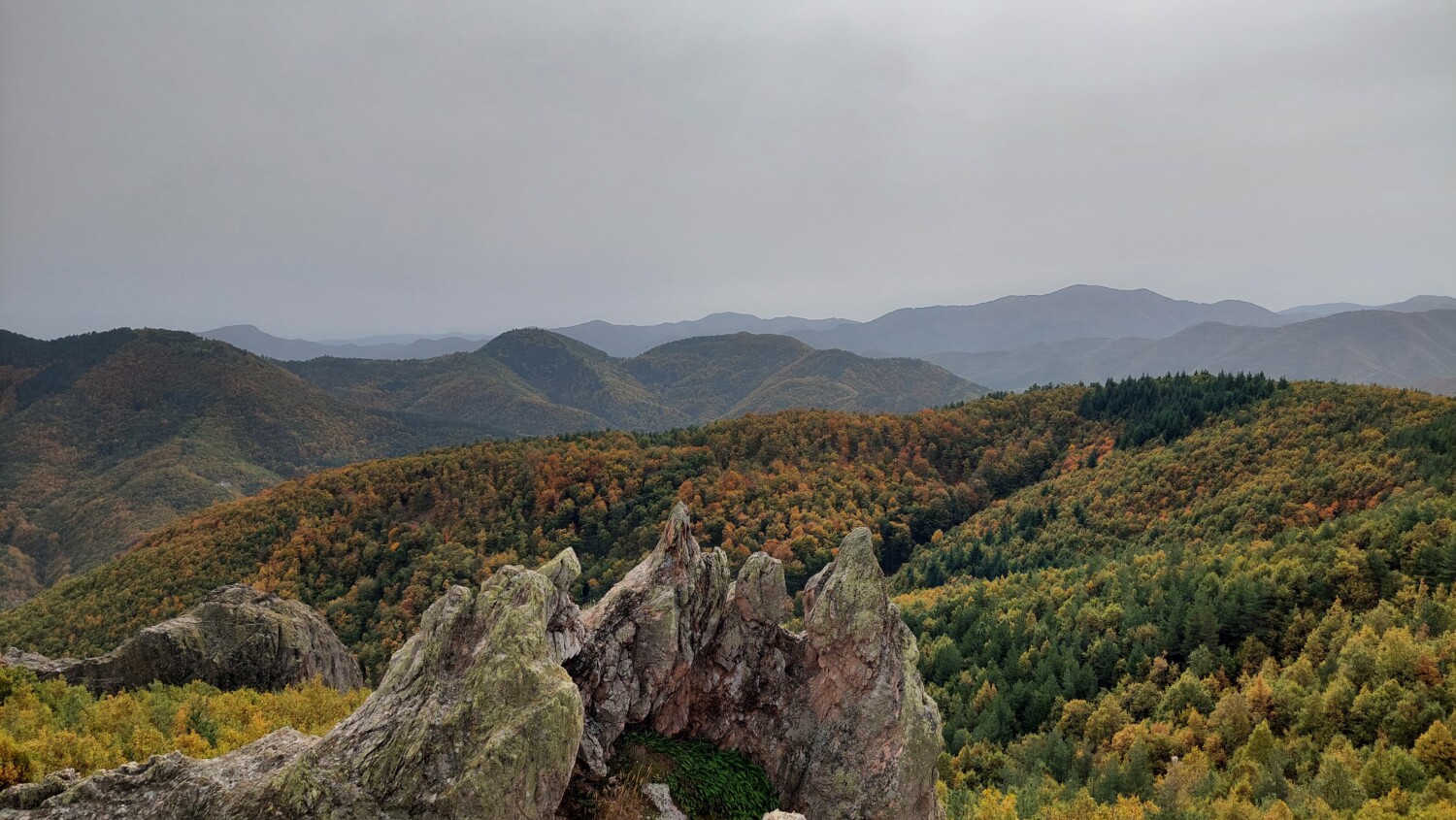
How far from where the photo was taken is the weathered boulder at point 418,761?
13445mm

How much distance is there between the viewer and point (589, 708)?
20.6 meters

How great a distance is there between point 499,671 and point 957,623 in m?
54.2

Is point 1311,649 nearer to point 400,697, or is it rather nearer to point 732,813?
point 732,813

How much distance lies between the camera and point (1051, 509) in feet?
294

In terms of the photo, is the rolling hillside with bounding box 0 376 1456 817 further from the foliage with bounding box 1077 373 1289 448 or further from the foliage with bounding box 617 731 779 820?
the foliage with bounding box 617 731 779 820

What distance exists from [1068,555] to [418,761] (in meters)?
78.8

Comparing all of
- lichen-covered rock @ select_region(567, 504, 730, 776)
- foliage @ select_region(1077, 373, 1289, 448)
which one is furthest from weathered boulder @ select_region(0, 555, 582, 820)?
foliage @ select_region(1077, 373, 1289, 448)

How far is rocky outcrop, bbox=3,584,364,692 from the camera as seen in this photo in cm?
3575

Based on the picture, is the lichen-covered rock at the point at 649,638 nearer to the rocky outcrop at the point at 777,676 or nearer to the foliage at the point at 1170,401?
the rocky outcrop at the point at 777,676

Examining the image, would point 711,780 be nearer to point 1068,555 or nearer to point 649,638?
point 649,638

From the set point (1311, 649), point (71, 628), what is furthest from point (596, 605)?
point (71, 628)

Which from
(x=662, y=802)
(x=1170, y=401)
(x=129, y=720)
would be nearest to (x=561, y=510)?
(x=129, y=720)

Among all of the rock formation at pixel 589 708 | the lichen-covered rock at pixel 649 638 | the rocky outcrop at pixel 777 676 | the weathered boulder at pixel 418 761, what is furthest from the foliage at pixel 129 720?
the rocky outcrop at pixel 777 676

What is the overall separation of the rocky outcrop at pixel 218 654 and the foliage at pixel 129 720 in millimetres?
2020
